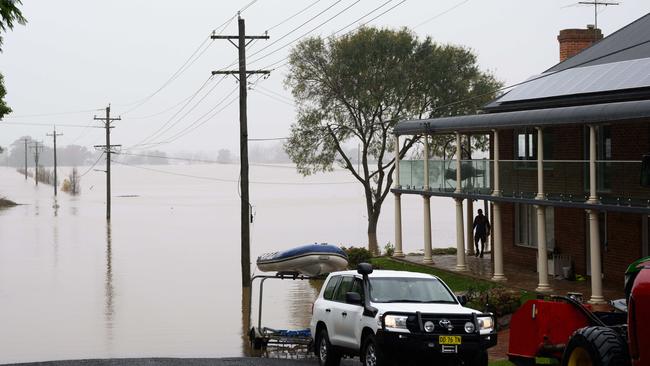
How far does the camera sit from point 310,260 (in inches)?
1337

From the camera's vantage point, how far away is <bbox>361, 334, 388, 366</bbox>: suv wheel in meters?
16.4

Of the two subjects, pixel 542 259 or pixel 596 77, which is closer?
pixel 542 259

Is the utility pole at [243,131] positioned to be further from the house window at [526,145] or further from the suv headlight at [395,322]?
the suv headlight at [395,322]

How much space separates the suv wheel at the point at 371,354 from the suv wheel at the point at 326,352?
1409 millimetres

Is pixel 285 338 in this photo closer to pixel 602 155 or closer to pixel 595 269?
pixel 595 269

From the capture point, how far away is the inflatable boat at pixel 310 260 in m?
33.9

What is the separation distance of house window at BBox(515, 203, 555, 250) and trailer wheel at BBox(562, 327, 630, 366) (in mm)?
22928

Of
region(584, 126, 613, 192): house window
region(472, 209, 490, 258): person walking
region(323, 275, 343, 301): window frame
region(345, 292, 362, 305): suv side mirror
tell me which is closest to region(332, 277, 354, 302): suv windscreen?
region(323, 275, 343, 301): window frame

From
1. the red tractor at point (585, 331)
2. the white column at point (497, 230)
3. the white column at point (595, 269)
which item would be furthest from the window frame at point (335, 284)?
the white column at point (497, 230)

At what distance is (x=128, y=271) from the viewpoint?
58.0 meters

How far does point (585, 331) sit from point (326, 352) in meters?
7.55

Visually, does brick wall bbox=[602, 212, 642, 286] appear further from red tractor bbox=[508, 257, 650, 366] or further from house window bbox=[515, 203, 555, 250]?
red tractor bbox=[508, 257, 650, 366]

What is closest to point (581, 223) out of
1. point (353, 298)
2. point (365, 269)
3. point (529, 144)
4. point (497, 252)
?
point (497, 252)

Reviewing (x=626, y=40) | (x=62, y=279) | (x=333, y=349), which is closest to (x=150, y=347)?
(x=333, y=349)
